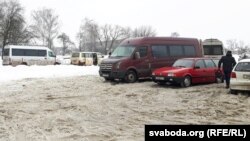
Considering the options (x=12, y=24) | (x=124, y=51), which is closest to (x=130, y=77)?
(x=124, y=51)

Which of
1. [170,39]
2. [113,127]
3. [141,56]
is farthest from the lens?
[170,39]

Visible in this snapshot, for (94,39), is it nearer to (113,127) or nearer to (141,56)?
(141,56)

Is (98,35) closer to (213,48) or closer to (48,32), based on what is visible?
(48,32)

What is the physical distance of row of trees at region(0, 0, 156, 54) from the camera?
6303cm

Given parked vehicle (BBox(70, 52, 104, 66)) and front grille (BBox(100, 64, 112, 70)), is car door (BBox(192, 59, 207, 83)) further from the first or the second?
parked vehicle (BBox(70, 52, 104, 66))

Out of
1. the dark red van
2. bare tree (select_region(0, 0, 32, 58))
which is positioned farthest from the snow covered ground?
bare tree (select_region(0, 0, 32, 58))

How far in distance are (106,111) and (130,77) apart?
28.2 ft

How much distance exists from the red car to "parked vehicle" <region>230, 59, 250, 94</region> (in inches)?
130

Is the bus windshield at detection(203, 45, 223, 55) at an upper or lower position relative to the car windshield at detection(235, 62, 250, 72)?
upper

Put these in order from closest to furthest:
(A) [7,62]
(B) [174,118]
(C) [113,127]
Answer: (C) [113,127] < (B) [174,118] < (A) [7,62]

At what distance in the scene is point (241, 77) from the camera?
13.3 metres

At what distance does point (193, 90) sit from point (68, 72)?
43.9 feet


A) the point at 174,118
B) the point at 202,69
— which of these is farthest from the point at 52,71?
the point at 174,118

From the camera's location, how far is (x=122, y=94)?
14547mm
